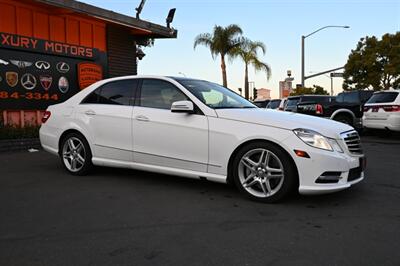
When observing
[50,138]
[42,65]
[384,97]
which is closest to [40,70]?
[42,65]

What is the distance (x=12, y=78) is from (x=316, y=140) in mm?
8897

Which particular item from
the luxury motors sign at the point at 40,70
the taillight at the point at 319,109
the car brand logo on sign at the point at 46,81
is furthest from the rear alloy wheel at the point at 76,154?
the taillight at the point at 319,109

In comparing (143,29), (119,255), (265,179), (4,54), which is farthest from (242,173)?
(143,29)

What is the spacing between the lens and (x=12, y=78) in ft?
35.6

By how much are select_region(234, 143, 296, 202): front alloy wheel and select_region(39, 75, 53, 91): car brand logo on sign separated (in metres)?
8.45

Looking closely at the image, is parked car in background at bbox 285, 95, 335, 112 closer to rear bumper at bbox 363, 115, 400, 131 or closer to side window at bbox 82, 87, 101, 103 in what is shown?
rear bumper at bbox 363, 115, 400, 131

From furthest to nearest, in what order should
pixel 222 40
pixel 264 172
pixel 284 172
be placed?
pixel 222 40
pixel 264 172
pixel 284 172

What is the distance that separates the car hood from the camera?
4797mm

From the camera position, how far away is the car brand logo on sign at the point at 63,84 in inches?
480

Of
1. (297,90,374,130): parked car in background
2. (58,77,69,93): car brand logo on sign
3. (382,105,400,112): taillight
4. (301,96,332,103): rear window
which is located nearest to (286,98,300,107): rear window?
(301,96,332,103): rear window

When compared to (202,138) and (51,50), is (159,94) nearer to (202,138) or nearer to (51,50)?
(202,138)

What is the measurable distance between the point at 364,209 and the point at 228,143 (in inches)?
67.1

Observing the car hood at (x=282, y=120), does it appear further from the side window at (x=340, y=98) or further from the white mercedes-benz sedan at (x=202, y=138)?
the side window at (x=340, y=98)

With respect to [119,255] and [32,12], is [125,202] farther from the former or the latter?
[32,12]
